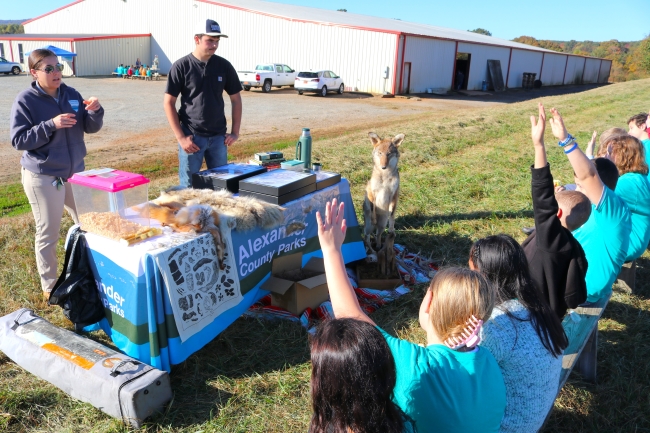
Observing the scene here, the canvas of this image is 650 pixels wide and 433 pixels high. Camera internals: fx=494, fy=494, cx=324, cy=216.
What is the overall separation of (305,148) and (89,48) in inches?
1413

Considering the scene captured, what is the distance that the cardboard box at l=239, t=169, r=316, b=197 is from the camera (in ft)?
13.0

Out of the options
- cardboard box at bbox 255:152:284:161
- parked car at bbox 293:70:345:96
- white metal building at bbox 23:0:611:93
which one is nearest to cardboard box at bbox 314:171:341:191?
cardboard box at bbox 255:152:284:161

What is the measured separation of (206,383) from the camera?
3295 mm

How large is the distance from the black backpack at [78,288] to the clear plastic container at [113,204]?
0.14 meters

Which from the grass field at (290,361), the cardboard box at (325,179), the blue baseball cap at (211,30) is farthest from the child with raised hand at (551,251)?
the blue baseball cap at (211,30)

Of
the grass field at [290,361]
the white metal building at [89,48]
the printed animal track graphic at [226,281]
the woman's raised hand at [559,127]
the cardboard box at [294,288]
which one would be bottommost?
the grass field at [290,361]

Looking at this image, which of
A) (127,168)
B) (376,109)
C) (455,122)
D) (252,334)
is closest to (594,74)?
(376,109)

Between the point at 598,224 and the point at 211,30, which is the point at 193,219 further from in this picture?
the point at 598,224

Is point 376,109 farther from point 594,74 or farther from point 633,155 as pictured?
point 594,74

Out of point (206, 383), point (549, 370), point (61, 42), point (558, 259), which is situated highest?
point (61, 42)

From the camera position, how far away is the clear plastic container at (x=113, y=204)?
319 centimetres

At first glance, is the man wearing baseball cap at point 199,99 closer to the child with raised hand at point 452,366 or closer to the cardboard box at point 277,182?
the cardboard box at point 277,182

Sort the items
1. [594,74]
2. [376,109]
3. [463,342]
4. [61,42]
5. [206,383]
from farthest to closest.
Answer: [594,74]
[61,42]
[376,109]
[206,383]
[463,342]

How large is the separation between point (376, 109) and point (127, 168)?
1381 cm
